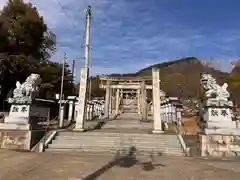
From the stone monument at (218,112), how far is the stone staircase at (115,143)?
1714 millimetres

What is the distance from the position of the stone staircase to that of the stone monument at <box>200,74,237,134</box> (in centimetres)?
171

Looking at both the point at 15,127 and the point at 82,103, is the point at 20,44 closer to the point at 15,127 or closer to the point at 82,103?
the point at 82,103

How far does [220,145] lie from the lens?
11844 mm

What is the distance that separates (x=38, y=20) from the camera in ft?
91.5

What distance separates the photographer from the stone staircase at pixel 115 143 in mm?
12289

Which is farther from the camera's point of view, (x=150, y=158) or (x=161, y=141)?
(x=161, y=141)

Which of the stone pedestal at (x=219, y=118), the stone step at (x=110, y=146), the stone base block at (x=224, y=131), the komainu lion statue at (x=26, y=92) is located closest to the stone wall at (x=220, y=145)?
the stone base block at (x=224, y=131)

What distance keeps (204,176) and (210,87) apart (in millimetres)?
6159

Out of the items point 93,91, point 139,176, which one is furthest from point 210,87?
point 93,91

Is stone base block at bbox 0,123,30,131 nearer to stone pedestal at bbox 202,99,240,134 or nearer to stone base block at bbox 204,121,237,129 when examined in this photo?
stone pedestal at bbox 202,99,240,134

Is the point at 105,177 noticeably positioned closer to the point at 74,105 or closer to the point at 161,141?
the point at 161,141

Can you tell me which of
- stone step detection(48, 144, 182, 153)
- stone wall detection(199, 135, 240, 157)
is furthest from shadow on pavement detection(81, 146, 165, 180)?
stone wall detection(199, 135, 240, 157)

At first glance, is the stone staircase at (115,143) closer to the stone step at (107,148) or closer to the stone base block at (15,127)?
the stone step at (107,148)

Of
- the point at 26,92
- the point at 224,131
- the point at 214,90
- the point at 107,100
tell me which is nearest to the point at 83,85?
the point at 26,92
